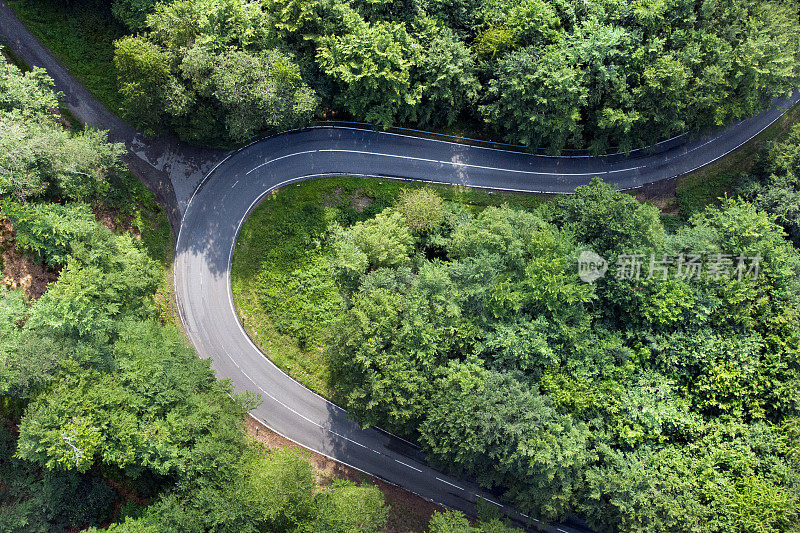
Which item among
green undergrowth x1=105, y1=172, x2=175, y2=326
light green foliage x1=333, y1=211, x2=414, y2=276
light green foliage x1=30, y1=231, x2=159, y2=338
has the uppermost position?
light green foliage x1=333, y1=211, x2=414, y2=276

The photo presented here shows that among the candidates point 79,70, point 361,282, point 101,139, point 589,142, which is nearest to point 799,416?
point 589,142

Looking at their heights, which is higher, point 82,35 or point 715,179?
point 715,179

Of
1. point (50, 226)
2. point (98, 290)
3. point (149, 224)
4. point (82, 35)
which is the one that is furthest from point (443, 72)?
point (50, 226)

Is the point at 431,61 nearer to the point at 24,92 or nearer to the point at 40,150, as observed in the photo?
the point at 40,150

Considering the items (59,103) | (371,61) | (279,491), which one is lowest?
(279,491)

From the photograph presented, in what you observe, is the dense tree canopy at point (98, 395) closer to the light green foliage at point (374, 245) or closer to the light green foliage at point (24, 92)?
the light green foliage at point (24, 92)

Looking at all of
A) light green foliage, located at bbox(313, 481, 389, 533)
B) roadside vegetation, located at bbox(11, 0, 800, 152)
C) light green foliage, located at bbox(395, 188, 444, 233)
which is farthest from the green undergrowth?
light green foliage, located at bbox(395, 188, 444, 233)

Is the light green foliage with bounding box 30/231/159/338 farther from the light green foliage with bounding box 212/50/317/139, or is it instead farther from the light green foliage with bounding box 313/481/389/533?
the light green foliage with bounding box 313/481/389/533
